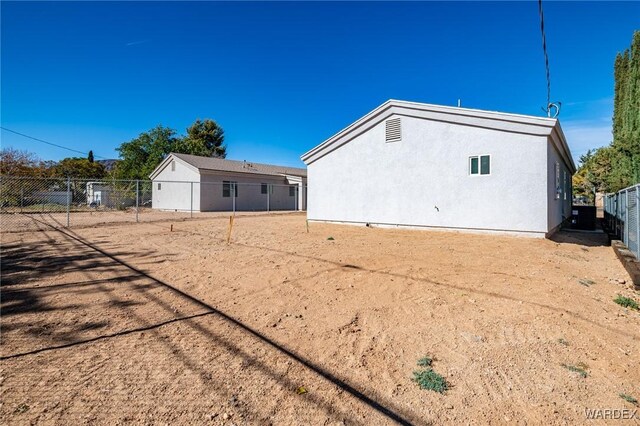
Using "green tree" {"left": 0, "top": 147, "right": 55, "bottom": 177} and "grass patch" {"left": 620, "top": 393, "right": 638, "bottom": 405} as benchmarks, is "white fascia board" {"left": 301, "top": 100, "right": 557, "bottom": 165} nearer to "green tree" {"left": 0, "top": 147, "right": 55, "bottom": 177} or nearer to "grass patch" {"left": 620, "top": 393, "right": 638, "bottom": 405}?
"grass patch" {"left": 620, "top": 393, "right": 638, "bottom": 405}

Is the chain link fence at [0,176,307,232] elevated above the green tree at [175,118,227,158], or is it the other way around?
the green tree at [175,118,227,158]

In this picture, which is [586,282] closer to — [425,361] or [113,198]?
[425,361]

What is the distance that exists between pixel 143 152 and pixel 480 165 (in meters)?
39.6

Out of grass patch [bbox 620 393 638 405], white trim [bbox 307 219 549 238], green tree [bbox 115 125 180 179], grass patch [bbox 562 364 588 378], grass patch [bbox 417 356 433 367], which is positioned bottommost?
grass patch [bbox 620 393 638 405]

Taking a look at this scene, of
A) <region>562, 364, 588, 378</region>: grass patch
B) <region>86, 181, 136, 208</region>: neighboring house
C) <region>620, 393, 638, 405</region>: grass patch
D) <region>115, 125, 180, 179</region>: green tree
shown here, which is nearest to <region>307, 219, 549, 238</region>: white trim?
<region>562, 364, 588, 378</region>: grass patch

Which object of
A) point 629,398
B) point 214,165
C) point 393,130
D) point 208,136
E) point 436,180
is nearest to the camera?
point 629,398

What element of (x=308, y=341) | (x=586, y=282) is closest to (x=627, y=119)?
(x=586, y=282)

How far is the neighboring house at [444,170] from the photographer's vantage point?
9758 millimetres

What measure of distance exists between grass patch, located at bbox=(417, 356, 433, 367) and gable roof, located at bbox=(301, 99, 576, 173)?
30.9ft

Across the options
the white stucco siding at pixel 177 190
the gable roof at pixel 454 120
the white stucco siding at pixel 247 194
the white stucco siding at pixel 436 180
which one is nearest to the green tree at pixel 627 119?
the gable roof at pixel 454 120

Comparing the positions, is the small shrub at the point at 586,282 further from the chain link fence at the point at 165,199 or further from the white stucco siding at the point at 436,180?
the chain link fence at the point at 165,199

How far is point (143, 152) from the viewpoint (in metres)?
38.9

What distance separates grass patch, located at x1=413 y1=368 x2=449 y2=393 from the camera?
246cm

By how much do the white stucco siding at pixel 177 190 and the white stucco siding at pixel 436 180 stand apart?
12054mm
